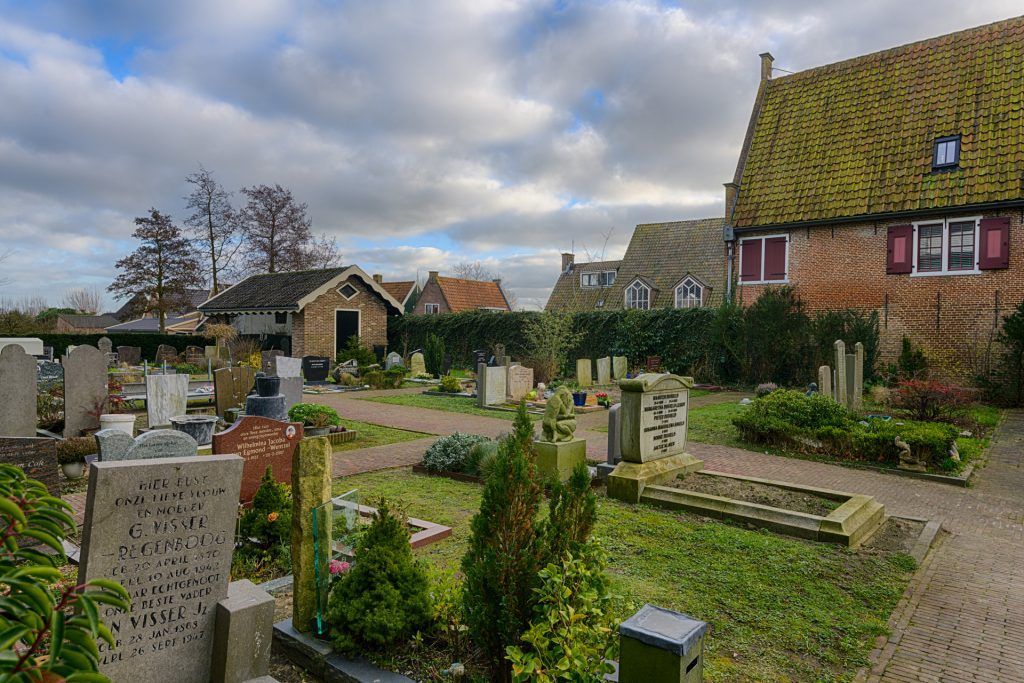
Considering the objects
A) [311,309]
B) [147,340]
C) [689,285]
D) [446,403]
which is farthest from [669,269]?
[147,340]

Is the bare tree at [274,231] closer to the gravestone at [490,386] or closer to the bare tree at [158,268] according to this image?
the bare tree at [158,268]

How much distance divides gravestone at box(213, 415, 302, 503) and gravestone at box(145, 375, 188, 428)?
6840mm

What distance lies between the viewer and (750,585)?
5.34m

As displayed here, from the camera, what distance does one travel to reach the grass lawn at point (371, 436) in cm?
1167

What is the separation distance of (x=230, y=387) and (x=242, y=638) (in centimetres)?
1169

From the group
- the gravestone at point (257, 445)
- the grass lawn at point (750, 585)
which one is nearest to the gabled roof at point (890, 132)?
the grass lawn at point (750, 585)

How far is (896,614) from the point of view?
16.1 feet

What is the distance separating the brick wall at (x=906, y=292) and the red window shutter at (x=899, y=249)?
0.63 feet

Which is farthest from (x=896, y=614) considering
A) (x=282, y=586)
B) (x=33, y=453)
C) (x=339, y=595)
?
(x=33, y=453)

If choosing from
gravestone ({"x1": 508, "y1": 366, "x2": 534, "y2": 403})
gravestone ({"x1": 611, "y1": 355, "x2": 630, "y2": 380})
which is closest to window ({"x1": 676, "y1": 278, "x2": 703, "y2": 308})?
gravestone ({"x1": 611, "y1": 355, "x2": 630, "y2": 380})

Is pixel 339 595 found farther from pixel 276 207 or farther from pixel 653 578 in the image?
pixel 276 207

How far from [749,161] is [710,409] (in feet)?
41.3

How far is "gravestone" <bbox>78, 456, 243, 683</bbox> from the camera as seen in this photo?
3355mm

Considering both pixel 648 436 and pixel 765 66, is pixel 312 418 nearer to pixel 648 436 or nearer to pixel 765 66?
pixel 648 436
